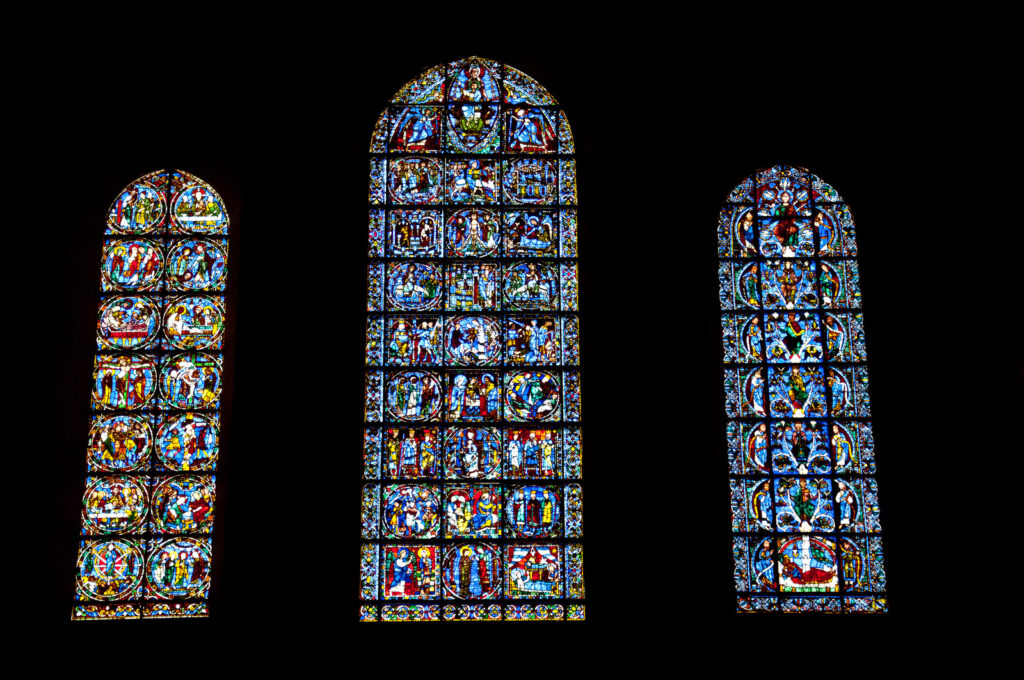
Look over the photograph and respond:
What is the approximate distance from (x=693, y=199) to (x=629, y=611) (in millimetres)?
3258

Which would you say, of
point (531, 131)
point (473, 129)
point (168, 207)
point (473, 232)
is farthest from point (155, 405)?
point (531, 131)

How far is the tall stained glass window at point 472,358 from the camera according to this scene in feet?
33.9

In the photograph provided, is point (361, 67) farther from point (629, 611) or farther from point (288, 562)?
point (629, 611)

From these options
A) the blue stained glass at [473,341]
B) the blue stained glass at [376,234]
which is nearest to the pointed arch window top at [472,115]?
the blue stained glass at [376,234]

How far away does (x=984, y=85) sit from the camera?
1120 cm

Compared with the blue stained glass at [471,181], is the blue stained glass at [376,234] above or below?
below

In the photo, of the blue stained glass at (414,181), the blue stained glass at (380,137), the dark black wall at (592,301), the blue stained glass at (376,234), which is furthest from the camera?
the blue stained glass at (380,137)

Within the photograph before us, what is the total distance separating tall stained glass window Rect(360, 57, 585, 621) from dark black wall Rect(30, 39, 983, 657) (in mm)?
186

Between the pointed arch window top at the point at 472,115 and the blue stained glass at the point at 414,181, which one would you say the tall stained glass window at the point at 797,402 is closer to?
the pointed arch window top at the point at 472,115

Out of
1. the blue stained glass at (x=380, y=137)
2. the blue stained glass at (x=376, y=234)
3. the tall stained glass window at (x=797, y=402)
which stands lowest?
the tall stained glass window at (x=797, y=402)

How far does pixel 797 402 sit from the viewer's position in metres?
10.8

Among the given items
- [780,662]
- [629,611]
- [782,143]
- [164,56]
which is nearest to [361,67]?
[164,56]

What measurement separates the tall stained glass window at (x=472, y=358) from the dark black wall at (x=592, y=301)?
0.61ft

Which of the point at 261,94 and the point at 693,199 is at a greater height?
the point at 261,94
